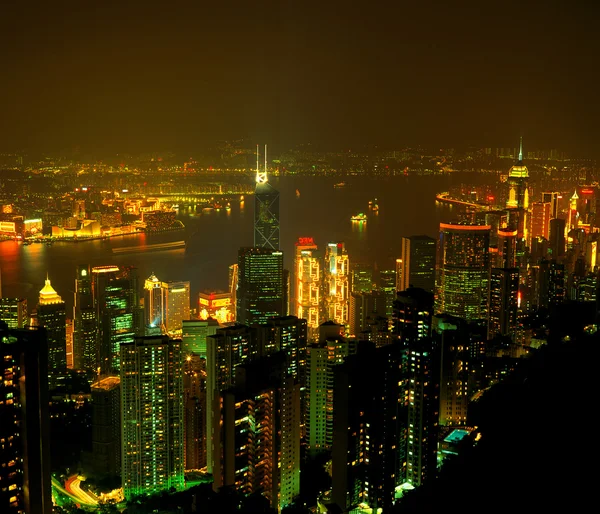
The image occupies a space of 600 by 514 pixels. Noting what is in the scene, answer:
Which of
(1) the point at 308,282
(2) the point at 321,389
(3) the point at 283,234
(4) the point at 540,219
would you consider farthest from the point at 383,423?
(4) the point at 540,219

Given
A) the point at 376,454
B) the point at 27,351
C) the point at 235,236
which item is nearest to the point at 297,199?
the point at 235,236

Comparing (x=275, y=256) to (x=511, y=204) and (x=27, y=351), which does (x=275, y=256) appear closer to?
(x=511, y=204)

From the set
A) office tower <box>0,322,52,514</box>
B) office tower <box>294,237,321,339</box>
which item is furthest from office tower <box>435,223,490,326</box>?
office tower <box>0,322,52,514</box>

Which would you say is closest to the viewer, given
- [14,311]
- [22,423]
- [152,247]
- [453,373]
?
[22,423]

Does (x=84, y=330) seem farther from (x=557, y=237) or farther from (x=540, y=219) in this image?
(x=540, y=219)

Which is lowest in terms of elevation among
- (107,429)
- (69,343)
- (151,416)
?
(107,429)

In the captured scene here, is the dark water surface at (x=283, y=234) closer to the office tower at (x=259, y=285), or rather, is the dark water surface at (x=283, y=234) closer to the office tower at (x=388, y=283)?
the office tower at (x=388, y=283)
